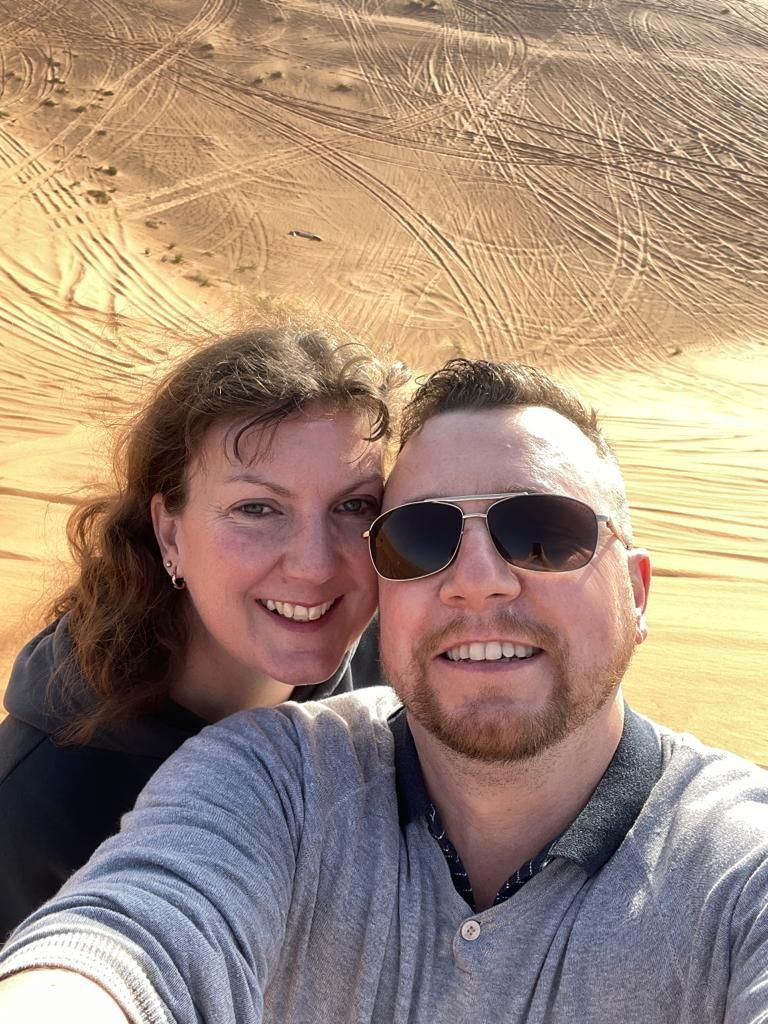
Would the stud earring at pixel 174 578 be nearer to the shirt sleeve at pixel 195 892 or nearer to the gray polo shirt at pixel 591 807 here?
the shirt sleeve at pixel 195 892

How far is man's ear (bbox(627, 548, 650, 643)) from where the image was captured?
2.07m

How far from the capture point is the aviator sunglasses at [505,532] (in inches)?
75.2

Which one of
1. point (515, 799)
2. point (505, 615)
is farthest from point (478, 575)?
point (515, 799)

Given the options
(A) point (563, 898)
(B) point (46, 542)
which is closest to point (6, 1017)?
(A) point (563, 898)

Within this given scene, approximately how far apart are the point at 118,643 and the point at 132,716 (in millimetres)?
188

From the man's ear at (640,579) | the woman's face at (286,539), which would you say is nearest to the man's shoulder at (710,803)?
the man's ear at (640,579)

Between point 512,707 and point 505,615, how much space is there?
0.58ft

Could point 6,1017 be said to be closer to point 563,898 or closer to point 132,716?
point 563,898

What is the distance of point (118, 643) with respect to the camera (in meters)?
2.35

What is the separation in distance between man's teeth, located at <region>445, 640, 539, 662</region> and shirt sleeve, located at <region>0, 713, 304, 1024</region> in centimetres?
41

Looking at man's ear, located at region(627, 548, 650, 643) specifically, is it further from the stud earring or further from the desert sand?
the desert sand

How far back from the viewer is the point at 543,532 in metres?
1.91

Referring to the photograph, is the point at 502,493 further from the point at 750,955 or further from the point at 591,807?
the point at 750,955

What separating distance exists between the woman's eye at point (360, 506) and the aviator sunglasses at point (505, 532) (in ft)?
0.72
